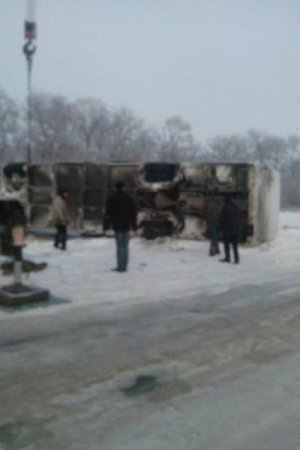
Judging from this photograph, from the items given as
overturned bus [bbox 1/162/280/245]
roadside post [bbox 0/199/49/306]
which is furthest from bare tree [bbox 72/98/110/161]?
roadside post [bbox 0/199/49/306]

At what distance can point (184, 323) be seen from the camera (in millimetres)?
7340

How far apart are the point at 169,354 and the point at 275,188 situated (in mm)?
14461

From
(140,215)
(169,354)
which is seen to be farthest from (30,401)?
(140,215)

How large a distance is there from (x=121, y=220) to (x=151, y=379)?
268 inches

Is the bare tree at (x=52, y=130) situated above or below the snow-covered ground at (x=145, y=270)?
above

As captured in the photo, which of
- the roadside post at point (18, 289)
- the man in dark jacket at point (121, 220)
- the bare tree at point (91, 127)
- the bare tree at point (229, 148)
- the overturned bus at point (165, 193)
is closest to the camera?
the roadside post at point (18, 289)

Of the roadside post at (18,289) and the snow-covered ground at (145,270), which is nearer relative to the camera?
the roadside post at (18,289)

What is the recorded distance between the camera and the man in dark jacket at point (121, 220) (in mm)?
11641

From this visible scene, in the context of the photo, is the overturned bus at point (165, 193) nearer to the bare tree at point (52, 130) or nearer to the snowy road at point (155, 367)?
the snowy road at point (155, 367)

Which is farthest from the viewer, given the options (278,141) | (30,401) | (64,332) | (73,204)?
(278,141)

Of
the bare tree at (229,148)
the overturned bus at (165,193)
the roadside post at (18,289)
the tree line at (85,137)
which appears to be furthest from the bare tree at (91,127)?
the roadside post at (18,289)

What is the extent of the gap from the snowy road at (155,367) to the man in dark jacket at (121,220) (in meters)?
1.27

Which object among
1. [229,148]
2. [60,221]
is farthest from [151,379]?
[229,148]

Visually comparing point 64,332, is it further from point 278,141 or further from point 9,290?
point 278,141
